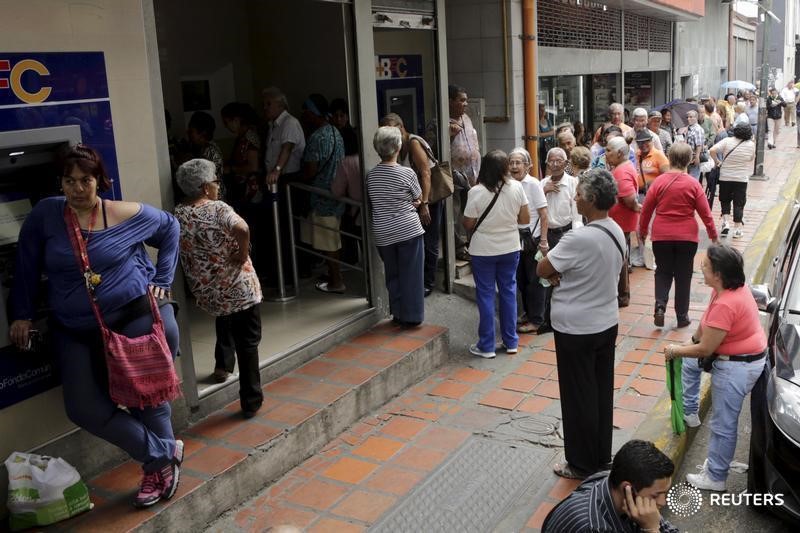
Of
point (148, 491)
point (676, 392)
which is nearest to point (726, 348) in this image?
point (676, 392)

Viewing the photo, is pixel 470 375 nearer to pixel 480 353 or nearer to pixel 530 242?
pixel 480 353

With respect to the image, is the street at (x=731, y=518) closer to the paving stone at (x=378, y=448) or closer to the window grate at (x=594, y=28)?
the paving stone at (x=378, y=448)

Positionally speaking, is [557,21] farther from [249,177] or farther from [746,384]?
[746,384]

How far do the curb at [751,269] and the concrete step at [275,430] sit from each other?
5.94 feet

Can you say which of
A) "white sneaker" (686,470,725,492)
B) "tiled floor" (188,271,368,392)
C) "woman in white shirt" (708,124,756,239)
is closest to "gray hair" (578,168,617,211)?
"white sneaker" (686,470,725,492)

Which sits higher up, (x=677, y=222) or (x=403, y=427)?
(x=677, y=222)

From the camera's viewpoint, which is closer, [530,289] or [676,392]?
[676,392]

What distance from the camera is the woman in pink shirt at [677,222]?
286 inches

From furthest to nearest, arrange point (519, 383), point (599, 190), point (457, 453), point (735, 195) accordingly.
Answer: point (735, 195) < point (519, 383) < point (457, 453) < point (599, 190)

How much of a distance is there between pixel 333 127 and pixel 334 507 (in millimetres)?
3755

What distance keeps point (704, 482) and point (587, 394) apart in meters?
0.97

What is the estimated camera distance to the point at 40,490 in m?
3.78

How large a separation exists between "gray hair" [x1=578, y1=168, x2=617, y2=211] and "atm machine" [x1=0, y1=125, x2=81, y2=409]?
2721 mm

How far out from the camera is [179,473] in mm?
4320
